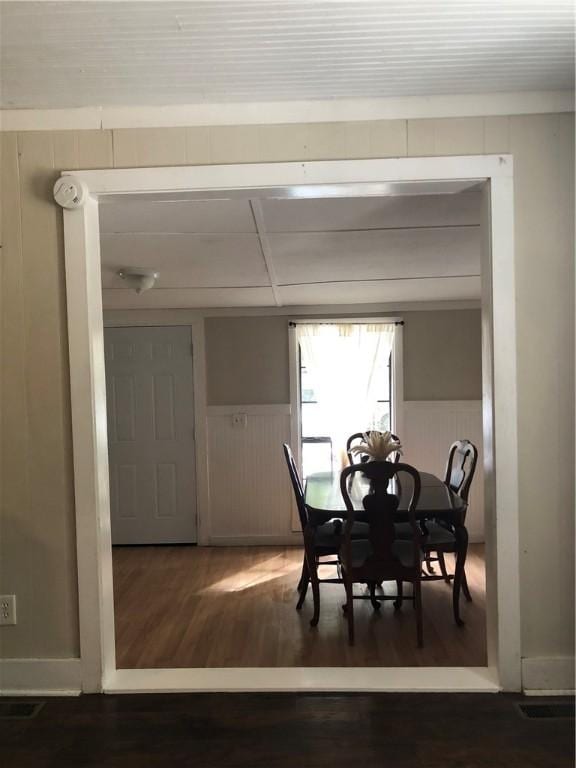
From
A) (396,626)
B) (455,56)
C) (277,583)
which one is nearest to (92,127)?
(455,56)

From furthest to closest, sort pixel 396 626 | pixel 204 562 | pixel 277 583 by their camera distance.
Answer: pixel 204 562, pixel 277 583, pixel 396 626

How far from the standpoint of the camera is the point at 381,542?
276 centimetres

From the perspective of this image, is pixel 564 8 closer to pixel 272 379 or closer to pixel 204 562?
pixel 272 379

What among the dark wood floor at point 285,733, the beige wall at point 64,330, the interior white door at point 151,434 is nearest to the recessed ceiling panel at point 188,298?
the interior white door at point 151,434

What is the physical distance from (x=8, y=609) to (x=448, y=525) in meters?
2.63

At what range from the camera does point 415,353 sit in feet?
15.7

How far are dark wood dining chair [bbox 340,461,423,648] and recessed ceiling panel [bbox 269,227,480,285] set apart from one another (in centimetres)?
113

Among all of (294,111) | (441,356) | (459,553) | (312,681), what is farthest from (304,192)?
(441,356)

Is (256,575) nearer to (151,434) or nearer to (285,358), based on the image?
(151,434)

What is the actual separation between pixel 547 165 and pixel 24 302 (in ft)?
5.95

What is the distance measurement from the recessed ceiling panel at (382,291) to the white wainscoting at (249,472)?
3.53ft

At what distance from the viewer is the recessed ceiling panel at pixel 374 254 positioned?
249 cm

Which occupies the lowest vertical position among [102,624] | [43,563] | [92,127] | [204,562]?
[204,562]

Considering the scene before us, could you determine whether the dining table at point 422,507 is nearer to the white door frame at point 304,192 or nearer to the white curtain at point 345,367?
the white door frame at point 304,192
